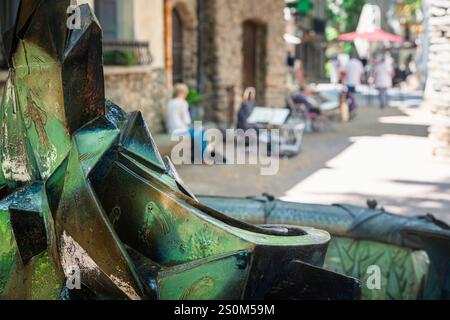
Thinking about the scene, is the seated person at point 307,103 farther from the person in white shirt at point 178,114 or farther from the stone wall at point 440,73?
the person in white shirt at point 178,114

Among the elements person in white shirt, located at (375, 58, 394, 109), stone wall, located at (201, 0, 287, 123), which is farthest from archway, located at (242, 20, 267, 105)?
person in white shirt, located at (375, 58, 394, 109)

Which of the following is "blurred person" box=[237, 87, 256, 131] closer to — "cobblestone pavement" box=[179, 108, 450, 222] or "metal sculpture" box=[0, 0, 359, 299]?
"cobblestone pavement" box=[179, 108, 450, 222]

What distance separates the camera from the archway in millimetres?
17469

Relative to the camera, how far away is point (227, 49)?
1543 cm

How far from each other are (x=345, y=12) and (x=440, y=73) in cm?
2979

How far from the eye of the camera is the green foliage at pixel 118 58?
418 inches

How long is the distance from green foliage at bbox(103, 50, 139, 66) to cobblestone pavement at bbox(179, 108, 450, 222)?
176cm

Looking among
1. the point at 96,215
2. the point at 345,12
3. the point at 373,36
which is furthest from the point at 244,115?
the point at 345,12

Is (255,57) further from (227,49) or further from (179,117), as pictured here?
(179,117)
